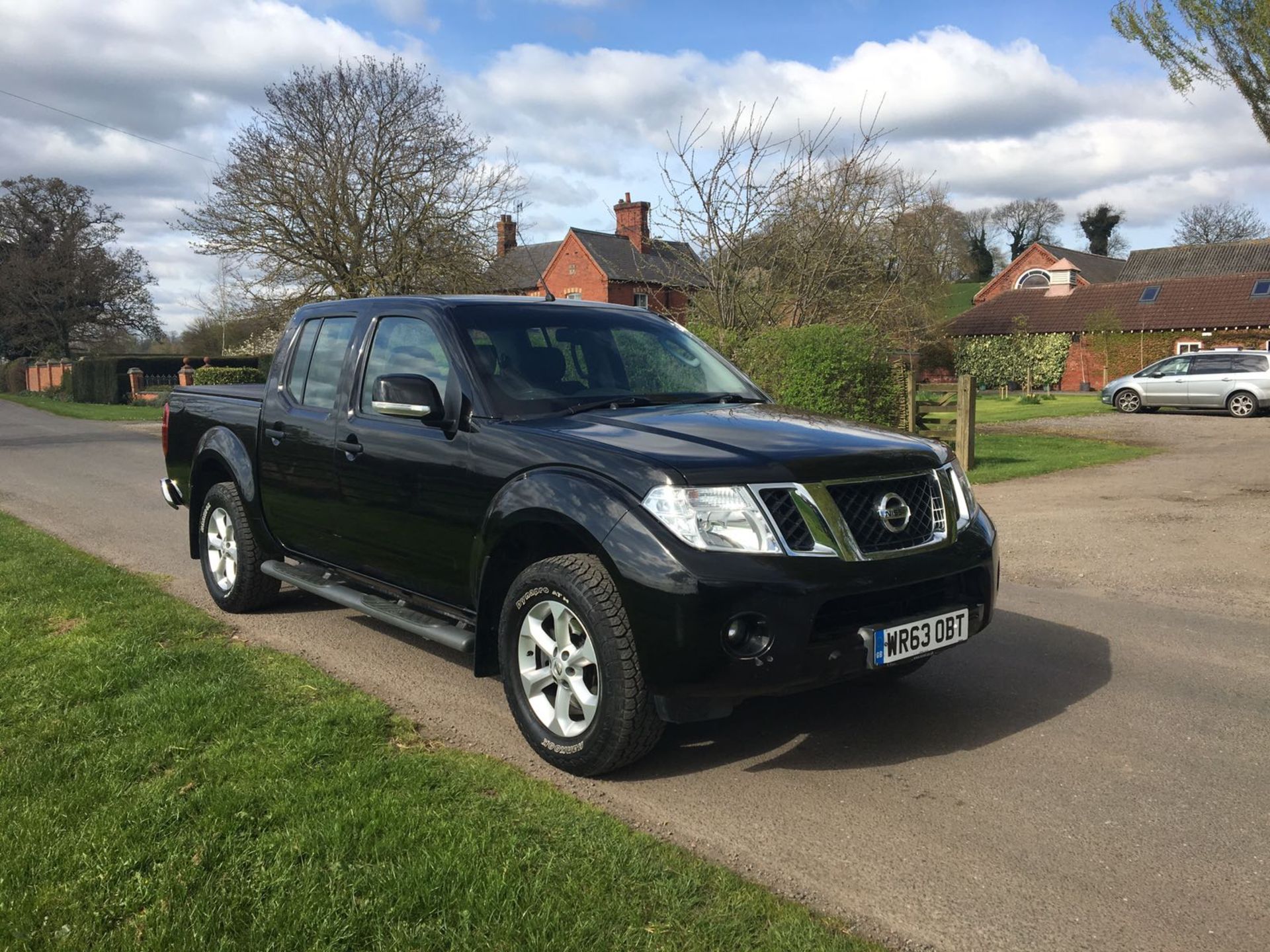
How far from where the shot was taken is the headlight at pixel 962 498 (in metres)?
4.41

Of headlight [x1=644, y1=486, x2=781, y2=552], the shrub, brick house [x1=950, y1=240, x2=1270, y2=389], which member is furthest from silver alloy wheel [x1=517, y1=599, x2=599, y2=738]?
the shrub

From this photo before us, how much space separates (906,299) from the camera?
69.0 feet

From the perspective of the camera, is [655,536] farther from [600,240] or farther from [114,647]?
[600,240]

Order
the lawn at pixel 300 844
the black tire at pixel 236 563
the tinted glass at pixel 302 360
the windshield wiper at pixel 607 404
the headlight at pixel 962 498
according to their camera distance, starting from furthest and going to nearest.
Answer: the black tire at pixel 236 563 → the tinted glass at pixel 302 360 → the windshield wiper at pixel 607 404 → the headlight at pixel 962 498 → the lawn at pixel 300 844

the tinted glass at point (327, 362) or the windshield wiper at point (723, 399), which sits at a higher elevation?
the tinted glass at point (327, 362)

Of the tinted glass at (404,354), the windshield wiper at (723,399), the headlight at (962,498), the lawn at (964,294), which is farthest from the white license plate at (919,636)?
the lawn at (964,294)

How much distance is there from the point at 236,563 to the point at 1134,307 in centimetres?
5009

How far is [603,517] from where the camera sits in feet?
12.7

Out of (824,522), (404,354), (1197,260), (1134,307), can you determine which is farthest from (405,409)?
(1197,260)

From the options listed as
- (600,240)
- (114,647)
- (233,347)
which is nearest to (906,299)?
(114,647)

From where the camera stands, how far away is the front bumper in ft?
11.9

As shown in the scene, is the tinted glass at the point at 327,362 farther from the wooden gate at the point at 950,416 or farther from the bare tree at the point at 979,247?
the bare tree at the point at 979,247

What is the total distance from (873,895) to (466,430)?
2.55m

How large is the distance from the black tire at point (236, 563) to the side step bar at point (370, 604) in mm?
164
